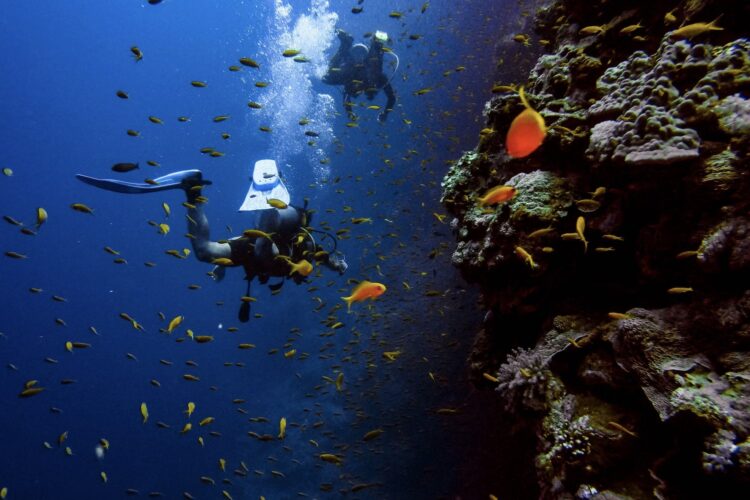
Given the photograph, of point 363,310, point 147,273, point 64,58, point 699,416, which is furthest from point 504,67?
point 64,58

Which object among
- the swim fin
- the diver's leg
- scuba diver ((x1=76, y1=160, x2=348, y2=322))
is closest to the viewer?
the swim fin

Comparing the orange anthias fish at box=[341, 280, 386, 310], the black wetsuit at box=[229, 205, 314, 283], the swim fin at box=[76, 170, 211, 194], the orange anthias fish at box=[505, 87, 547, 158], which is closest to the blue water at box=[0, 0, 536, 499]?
the black wetsuit at box=[229, 205, 314, 283]

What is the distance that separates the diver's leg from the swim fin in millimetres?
211

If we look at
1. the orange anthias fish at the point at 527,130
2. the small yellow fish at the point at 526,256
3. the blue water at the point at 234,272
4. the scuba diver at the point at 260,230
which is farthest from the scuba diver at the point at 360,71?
the orange anthias fish at the point at 527,130

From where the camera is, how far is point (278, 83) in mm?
42688

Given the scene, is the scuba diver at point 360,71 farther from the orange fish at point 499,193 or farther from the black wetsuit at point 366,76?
the orange fish at point 499,193

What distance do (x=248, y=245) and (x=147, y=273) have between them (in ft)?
212

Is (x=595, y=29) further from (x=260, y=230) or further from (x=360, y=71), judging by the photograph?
(x=360, y=71)

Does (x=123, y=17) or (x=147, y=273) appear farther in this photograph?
(x=123, y=17)

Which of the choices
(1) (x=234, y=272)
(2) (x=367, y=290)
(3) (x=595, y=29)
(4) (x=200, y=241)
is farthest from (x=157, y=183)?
(1) (x=234, y=272)

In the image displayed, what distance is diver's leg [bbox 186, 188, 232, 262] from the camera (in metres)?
7.88

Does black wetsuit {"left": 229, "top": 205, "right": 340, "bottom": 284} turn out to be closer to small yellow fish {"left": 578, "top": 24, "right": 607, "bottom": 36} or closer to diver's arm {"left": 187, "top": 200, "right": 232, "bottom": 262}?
diver's arm {"left": 187, "top": 200, "right": 232, "bottom": 262}

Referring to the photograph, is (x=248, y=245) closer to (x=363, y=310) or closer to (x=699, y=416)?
(x=699, y=416)

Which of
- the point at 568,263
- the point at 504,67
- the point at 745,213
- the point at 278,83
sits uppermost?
the point at 278,83
